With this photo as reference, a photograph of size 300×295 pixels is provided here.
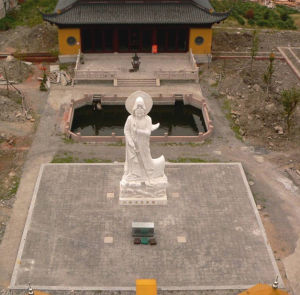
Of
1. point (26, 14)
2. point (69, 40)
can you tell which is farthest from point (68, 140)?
point (26, 14)

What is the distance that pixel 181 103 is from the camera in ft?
135

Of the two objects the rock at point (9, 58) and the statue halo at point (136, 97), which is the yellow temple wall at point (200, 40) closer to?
the rock at point (9, 58)

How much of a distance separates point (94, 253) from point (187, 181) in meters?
8.25

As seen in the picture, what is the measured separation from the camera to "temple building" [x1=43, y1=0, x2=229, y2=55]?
4578 cm

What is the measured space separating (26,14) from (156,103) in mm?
29380

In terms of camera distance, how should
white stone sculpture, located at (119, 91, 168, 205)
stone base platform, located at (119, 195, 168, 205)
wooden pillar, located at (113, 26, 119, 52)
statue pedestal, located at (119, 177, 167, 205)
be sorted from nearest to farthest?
1. white stone sculpture, located at (119, 91, 168, 205)
2. statue pedestal, located at (119, 177, 167, 205)
3. stone base platform, located at (119, 195, 168, 205)
4. wooden pillar, located at (113, 26, 119, 52)

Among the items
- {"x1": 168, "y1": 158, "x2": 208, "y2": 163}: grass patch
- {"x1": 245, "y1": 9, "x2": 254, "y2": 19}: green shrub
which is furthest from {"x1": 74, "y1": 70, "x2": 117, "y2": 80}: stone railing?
{"x1": 245, "y1": 9, "x2": 254, "y2": 19}: green shrub

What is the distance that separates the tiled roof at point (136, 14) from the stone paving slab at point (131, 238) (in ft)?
68.2

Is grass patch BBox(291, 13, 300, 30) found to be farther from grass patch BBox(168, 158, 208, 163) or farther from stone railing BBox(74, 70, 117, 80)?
grass patch BBox(168, 158, 208, 163)

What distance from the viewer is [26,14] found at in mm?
60562

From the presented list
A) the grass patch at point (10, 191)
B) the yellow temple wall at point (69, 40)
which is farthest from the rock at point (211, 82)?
the grass patch at point (10, 191)

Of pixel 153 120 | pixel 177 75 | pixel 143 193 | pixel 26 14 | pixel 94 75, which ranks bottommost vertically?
pixel 153 120

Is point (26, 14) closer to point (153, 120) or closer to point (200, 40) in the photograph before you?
point (200, 40)

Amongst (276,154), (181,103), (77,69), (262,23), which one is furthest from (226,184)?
(262,23)
